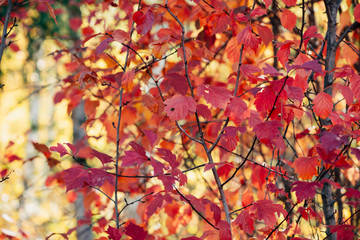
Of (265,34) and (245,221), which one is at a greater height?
(265,34)

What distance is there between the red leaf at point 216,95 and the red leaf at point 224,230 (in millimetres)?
574

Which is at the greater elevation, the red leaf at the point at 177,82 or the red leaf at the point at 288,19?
the red leaf at the point at 288,19

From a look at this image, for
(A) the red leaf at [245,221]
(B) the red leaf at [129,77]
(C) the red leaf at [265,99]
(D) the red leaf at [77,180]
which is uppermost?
(B) the red leaf at [129,77]

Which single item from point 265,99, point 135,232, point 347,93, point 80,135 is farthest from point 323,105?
point 80,135

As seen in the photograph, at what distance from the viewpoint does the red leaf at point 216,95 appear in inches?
58.2

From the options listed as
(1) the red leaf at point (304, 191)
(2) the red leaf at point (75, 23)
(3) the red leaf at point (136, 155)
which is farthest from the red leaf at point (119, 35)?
(2) the red leaf at point (75, 23)

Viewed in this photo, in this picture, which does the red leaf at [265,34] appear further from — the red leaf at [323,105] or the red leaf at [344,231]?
the red leaf at [344,231]

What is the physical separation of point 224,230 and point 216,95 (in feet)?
2.11

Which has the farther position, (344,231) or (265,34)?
(265,34)

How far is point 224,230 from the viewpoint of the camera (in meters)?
1.59

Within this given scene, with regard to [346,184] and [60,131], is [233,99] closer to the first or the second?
[346,184]

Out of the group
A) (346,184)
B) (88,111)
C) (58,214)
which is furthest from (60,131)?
(346,184)

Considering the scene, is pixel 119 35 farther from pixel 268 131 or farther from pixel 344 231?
pixel 344 231

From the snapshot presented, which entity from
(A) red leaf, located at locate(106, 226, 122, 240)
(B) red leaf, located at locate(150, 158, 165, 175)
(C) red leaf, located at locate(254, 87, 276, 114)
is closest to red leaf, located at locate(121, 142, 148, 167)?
(B) red leaf, located at locate(150, 158, 165, 175)
